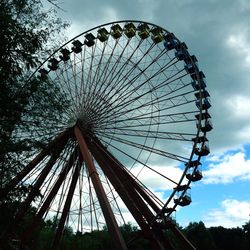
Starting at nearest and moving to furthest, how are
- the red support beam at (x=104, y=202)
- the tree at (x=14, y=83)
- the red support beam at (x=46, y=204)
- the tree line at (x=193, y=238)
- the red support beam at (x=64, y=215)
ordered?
the tree at (x=14, y=83) → the red support beam at (x=104, y=202) → the red support beam at (x=46, y=204) → the red support beam at (x=64, y=215) → the tree line at (x=193, y=238)

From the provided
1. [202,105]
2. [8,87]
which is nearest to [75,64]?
[202,105]

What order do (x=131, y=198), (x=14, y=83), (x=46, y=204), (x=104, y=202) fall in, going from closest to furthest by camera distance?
(x=14, y=83) → (x=104, y=202) → (x=131, y=198) → (x=46, y=204)

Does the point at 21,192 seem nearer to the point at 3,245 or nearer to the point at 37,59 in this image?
the point at 37,59

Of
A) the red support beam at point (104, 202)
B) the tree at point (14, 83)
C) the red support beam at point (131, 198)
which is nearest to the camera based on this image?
the tree at point (14, 83)

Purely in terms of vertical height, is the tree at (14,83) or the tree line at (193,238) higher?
the tree line at (193,238)

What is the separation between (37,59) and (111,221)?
8000mm

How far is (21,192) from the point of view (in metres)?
10.1

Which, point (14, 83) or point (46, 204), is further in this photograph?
point (46, 204)

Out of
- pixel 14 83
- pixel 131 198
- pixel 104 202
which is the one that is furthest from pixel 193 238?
pixel 14 83

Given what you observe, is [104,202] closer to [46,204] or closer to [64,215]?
[64,215]

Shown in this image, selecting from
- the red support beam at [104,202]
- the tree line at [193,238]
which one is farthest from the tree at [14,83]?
the tree line at [193,238]

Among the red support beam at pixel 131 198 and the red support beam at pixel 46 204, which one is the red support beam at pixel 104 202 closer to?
the red support beam at pixel 131 198

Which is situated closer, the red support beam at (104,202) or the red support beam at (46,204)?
the red support beam at (104,202)

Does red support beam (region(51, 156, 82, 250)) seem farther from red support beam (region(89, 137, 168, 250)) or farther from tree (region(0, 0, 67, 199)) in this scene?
tree (region(0, 0, 67, 199))
